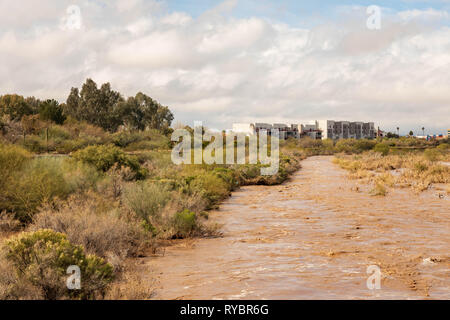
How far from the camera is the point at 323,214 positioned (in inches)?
670

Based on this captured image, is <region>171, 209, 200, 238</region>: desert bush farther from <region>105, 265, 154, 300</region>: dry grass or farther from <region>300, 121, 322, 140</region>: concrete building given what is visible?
<region>300, 121, 322, 140</region>: concrete building

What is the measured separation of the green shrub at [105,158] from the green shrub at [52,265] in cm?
1094

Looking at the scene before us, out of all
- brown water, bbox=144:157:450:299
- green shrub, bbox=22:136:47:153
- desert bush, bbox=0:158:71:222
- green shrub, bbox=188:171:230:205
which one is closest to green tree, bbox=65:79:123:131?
green shrub, bbox=22:136:47:153

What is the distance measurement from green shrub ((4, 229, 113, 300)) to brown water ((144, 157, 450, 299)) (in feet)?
3.20

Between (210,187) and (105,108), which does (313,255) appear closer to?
(210,187)

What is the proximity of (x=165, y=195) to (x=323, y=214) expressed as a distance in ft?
19.2

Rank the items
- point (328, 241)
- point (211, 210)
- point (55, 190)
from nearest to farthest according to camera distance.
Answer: point (328, 241), point (55, 190), point (211, 210)

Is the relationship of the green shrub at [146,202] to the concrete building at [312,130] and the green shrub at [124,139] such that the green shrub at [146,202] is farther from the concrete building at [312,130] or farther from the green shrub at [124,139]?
the concrete building at [312,130]

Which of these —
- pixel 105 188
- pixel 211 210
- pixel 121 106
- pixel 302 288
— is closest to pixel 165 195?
pixel 105 188

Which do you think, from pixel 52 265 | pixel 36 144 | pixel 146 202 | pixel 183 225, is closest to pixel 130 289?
pixel 52 265

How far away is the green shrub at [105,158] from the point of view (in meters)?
18.6

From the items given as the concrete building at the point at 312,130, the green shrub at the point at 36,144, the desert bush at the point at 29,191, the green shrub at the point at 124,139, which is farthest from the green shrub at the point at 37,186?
the concrete building at the point at 312,130

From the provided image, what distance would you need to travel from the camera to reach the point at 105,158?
19.0 metres
